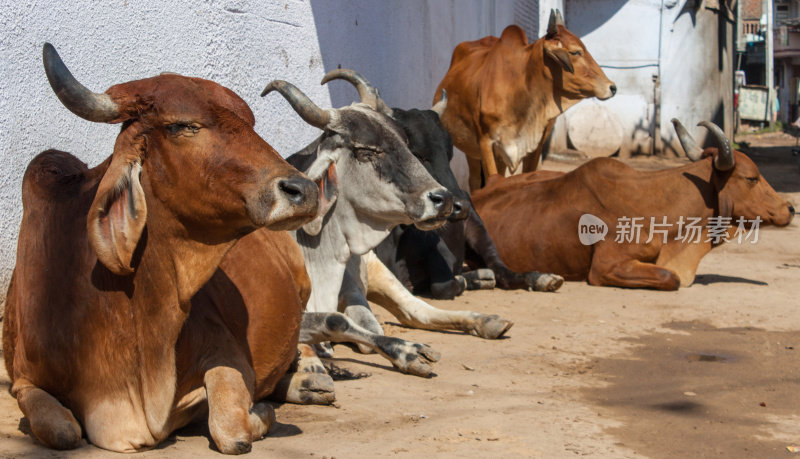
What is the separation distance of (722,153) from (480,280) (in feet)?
7.05

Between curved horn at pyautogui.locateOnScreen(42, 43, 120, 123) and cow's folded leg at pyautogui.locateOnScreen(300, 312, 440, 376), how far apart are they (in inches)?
70.8

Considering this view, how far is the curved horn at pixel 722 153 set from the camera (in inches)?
295

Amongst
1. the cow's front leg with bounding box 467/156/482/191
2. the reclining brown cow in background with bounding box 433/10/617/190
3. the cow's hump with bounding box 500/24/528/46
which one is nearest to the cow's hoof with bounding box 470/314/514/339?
the reclining brown cow in background with bounding box 433/10/617/190

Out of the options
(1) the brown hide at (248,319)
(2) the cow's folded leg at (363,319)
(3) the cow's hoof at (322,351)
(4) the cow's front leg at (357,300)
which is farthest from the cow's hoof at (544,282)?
(1) the brown hide at (248,319)

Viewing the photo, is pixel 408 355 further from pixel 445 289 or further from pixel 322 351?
pixel 445 289

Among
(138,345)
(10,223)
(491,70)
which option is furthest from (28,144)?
(491,70)

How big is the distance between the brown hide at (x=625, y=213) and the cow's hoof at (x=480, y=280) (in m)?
0.69

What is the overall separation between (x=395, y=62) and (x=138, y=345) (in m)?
6.31

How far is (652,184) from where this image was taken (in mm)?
7891

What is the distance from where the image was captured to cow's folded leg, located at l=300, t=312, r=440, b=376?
4.47 m

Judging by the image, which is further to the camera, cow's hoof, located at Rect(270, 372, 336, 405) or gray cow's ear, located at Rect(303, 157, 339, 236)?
gray cow's ear, located at Rect(303, 157, 339, 236)

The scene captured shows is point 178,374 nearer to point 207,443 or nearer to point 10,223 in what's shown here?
point 207,443

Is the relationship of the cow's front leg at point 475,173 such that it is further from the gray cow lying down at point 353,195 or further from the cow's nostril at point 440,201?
the cow's nostril at point 440,201

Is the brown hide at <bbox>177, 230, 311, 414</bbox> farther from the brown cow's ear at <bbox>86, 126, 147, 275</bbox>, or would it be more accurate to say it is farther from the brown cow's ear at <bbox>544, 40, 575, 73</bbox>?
the brown cow's ear at <bbox>544, 40, 575, 73</bbox>
